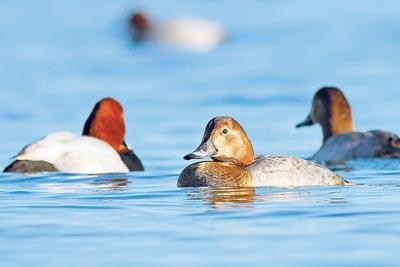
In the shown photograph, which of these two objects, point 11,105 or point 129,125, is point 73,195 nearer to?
point 129,125

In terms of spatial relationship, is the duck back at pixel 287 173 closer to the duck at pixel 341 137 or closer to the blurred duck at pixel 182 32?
the duck at pixel 341 137

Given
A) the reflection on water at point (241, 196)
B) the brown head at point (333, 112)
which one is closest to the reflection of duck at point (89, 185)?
the reflection on water at point (241, 196)

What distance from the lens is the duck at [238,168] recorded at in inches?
390

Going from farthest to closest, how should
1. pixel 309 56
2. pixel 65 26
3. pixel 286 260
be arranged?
pixel 65 26 → pixel 309 56 → pixel 286 260

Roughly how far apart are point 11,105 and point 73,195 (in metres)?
10.1

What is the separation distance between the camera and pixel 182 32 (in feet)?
106

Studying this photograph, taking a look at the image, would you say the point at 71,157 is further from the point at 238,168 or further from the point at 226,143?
the point at 238,168

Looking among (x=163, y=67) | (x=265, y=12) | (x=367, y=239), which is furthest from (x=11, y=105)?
(x=265, y=12)

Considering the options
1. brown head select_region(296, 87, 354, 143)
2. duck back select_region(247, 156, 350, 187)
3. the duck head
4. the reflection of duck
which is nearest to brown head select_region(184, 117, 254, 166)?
duck back select_region(247, 156, 350, 187)

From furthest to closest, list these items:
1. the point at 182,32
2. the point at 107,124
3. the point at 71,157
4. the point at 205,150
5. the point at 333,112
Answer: the point at 182,32, the point at 333,112, the point at 107,124, the point at 71,157, the point at 205,150

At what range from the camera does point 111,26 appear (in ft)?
111

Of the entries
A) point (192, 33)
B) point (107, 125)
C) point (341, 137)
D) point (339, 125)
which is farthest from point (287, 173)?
point (192, 33)

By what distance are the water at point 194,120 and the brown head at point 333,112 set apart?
0.38 meters

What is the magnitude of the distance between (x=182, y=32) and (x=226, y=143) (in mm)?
22323
